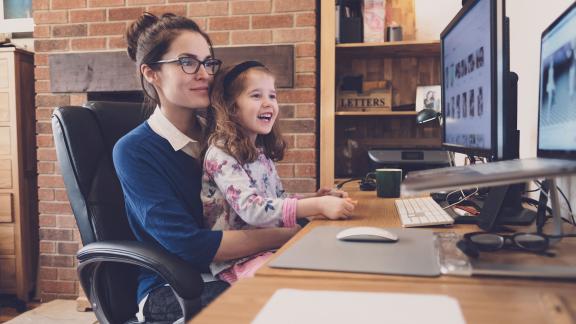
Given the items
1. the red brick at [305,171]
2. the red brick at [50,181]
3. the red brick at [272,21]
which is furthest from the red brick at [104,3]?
the red brick at [305,171]

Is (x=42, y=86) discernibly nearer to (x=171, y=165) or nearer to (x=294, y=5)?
(x=294, y=5)

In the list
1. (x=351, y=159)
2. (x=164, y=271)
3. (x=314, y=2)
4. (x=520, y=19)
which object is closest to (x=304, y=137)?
(x=351, y=159)

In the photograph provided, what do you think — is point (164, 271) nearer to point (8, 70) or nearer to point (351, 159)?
point (351, 159)

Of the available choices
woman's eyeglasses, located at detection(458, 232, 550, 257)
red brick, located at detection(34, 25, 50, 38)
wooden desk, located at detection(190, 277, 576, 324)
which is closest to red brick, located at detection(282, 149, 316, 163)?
red brick, located at detection(34, 25, 50, 38)

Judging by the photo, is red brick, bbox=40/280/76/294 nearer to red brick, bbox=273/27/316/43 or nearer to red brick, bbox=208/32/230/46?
red brick, bbox=208/32/230/46

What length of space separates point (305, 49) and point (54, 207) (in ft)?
5.46

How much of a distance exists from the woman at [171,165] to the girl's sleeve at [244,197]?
0.05m

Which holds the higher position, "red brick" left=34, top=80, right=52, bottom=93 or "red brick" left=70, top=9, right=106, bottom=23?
"red brick" left=70, top=9, right=106, bottom=23

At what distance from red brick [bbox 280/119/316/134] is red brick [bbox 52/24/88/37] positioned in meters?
1.24

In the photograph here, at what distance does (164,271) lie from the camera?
0.92 metres

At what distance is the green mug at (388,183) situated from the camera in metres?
1.56

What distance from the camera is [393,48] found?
2551mm

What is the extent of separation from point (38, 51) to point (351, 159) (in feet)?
6.14

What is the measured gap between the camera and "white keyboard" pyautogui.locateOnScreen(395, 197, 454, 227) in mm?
981
